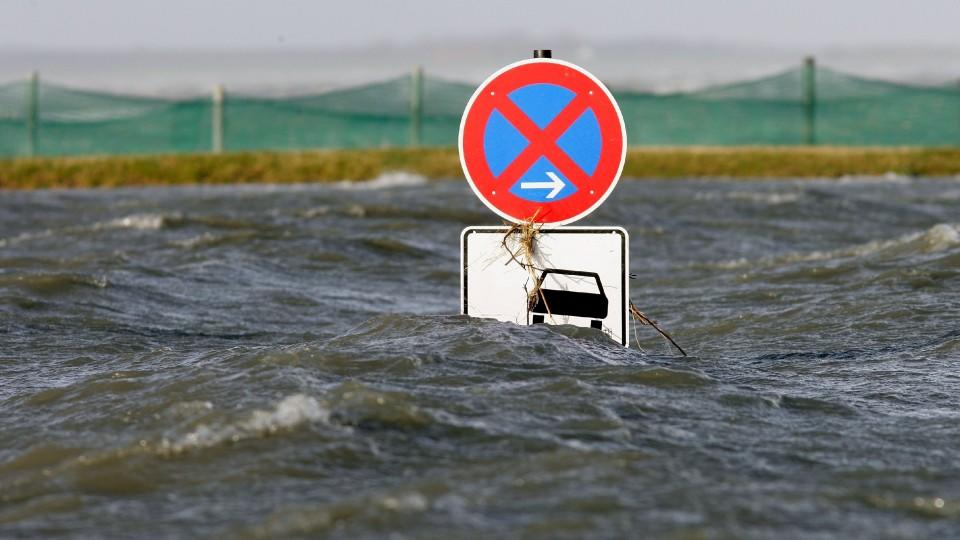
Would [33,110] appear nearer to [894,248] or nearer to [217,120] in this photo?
[217,120]

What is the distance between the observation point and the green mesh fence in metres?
27.7

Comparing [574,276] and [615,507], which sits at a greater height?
[574,276]

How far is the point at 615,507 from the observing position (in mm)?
3818

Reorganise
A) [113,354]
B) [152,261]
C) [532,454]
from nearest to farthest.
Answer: [532,454]
[113,354]
[152,261]

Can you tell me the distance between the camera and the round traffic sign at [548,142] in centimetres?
581

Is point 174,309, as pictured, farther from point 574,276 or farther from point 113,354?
point 574,276

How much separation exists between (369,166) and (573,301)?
730 inches

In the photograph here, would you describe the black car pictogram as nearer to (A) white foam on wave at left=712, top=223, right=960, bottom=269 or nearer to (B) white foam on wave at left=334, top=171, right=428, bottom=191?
(A) white foam on wave at left=712, top=223, right=960, bottom=269

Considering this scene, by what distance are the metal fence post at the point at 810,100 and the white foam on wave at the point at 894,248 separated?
54.5 ft

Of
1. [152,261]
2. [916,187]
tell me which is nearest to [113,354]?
[152,261]

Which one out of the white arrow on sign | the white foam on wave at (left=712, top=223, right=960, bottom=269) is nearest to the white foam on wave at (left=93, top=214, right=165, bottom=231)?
the white foam on wave at (left=712, top=223, right=960, bottom=269)

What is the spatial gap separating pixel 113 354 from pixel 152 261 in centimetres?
438

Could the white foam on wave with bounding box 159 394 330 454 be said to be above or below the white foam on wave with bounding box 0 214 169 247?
below

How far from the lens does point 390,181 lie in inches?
912
